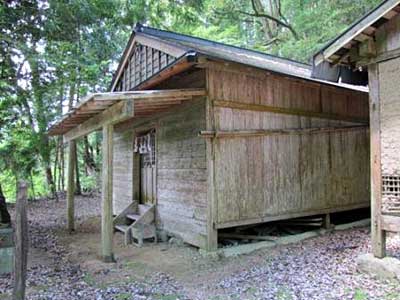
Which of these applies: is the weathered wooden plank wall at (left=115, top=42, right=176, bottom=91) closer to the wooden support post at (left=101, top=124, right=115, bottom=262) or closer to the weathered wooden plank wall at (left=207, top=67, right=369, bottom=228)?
the weathered wooden plank wall at (left=207, top=67, right=369, bottom=228)

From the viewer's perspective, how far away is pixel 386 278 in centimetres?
477

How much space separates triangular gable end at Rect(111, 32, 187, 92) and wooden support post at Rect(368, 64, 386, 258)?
3.28m

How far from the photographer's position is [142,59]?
377 inches

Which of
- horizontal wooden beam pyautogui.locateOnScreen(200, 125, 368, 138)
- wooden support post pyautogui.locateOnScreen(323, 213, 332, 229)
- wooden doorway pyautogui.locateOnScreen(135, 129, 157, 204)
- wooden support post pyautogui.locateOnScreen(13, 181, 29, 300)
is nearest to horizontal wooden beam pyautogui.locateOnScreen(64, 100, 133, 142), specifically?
horizontal wooden beam pyautogui.locateOnScreen(200, 125, 368, 138)

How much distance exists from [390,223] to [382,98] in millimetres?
1602

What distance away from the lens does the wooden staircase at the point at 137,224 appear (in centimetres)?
797

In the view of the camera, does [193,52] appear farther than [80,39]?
No

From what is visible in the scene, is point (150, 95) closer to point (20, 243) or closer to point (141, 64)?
point (20, 243)

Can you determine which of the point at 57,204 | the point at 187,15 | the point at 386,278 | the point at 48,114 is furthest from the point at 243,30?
the point at 386,278

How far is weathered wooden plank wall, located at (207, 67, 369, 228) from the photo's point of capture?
6.84m

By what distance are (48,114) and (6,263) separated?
11.4m

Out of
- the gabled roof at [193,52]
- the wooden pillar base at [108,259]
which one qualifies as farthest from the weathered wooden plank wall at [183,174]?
the wooden pillar base at [108,259]

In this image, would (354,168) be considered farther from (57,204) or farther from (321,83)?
(57,204)

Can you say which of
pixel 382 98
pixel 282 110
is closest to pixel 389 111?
pixel 382 98
